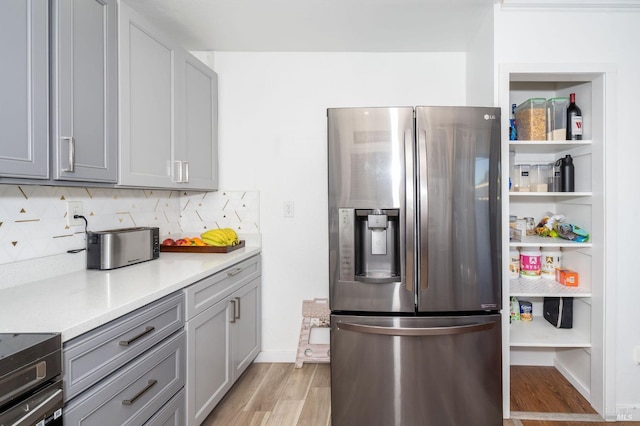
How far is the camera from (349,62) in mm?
2684

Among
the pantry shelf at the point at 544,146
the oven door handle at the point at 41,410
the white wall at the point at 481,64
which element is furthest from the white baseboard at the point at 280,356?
the white wall at the point at 481,64

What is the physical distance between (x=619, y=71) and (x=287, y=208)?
2.21 m

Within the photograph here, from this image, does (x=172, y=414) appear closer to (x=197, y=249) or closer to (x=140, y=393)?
(x=140, y=393)

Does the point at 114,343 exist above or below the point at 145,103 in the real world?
below

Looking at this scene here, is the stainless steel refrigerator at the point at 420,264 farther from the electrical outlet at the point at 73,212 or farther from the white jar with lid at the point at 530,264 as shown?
the electrical outlet at the point at 73,212

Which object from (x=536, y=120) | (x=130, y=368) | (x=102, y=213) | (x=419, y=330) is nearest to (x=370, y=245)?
(x=419, y=330)

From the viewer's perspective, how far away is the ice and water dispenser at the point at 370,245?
1786mm

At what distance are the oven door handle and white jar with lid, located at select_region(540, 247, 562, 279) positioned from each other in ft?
8.50

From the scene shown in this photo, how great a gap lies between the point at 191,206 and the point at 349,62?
164cm

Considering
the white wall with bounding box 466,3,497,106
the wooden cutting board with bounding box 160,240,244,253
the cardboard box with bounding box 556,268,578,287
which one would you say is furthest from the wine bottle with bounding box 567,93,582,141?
the wooden cutting board with bounding box 160,240,244,253

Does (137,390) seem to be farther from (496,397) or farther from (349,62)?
(349,62)

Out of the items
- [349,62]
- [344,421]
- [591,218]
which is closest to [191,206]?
[349,62]

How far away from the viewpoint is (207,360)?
184 centimetres

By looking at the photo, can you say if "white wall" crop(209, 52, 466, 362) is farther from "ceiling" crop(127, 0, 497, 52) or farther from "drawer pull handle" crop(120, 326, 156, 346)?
"drawer pull handle" crop(120, 326, 156, 346)
